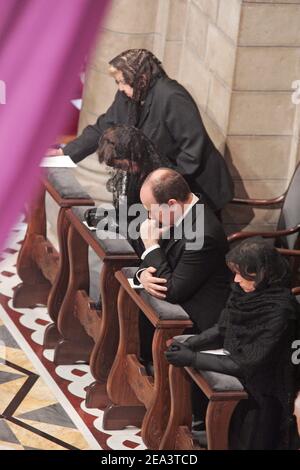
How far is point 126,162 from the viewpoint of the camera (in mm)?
5129

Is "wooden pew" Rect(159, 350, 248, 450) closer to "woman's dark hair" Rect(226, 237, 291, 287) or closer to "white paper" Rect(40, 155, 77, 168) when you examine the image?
"woman's dark hair" Rect(226, 237, 291, 287)

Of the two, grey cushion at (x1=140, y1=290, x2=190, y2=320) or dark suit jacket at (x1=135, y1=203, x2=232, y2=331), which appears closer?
grey cushion at (x1=140, y1=290, x2=190, y2=320)

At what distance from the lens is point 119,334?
5285mm

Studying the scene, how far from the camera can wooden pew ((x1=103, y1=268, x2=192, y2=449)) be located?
4.40 metres

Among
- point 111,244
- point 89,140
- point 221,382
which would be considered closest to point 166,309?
point 221,382

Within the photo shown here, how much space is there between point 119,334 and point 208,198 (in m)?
1.14

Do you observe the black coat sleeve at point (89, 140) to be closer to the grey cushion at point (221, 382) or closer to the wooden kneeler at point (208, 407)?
the wooden kneeler at point (208, 407)

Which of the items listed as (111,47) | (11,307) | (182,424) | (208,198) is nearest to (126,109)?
(208,198)

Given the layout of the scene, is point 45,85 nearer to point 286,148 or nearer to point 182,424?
point 182,424

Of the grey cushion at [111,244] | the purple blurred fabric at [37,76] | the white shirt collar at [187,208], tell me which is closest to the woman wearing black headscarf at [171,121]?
the grey cushion at [111,244]

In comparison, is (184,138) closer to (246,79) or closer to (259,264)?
(246,79)

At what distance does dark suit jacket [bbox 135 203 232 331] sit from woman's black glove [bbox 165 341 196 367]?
1.65 ft

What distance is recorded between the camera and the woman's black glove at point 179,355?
4047mm

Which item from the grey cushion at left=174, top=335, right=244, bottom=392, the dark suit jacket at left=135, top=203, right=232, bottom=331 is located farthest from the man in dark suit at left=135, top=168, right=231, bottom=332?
the grey cushion at left=174, top=335, right=244, bottom=392
